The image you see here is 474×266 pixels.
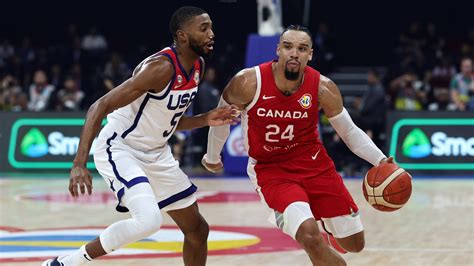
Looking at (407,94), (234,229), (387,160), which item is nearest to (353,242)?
(387,160)

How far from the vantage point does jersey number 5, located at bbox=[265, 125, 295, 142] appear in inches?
243

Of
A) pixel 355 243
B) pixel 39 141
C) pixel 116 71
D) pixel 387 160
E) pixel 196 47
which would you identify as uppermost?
pixel 196 47

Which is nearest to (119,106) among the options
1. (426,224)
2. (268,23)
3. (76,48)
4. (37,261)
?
(37,261)

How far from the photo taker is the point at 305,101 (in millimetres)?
6148

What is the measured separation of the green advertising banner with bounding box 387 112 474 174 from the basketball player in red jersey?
28.3ft

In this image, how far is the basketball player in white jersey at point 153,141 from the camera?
594cm

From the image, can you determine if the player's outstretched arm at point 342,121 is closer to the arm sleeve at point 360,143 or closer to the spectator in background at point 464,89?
the arm sleeve at point 360,143

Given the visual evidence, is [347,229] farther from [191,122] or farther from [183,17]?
[183,17]

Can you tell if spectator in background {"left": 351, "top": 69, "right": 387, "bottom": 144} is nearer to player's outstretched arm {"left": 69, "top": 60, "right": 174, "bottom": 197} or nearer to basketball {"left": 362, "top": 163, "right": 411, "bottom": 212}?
basketball {"left": 362, "top": 163, "right": 411, "bottom": 212}

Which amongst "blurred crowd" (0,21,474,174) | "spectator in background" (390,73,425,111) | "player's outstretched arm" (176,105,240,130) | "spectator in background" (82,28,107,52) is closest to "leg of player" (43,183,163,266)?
"player's outstretched arm" (176,105,240,130)

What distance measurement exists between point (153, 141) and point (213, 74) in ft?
35.1

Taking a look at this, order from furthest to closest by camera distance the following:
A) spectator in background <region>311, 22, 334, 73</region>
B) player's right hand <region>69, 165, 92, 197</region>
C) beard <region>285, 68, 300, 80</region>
Result: spectator in background <region>311, 22, 334, 73</region> → beard <region>285, 68, 300, 80</region> → player's right hand <region>69, 165, 92, 197</region>

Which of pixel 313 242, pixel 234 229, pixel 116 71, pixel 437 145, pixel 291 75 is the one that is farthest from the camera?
pixel 116 71

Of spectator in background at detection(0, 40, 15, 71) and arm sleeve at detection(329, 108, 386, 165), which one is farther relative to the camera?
spectator in background at detection(0, 40, 15, 71)
